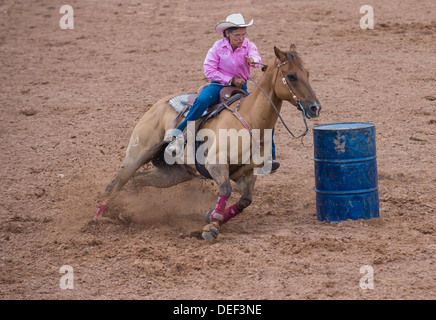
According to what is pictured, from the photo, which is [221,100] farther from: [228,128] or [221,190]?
[221,190]

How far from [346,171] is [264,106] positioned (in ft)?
3.56

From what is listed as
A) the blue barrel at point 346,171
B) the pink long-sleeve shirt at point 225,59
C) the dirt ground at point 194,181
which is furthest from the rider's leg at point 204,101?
the dirt ground at point 194,181

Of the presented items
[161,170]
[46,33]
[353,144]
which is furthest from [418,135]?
[46,33]

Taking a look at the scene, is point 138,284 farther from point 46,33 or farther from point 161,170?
point 46,33

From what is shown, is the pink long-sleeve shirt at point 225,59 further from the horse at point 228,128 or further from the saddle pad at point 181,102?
the saddle pad at point 181,102

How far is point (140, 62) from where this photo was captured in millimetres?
13789

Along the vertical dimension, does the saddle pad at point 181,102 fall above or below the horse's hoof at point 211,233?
above

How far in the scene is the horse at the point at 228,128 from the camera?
658 centimetres

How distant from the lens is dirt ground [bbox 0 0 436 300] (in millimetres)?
5891

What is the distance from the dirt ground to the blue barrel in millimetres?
174

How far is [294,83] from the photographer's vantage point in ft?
21.5

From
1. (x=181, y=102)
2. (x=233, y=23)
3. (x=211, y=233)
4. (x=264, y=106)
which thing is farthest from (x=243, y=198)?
(x=233, y=23)

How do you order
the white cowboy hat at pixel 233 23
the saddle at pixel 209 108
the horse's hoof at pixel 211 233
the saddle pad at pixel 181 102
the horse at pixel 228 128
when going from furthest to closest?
the saddle pad at pixel 181 102
the saddle at pixel 209 108
the white cowboy hat at pixel 233 23
the horse's hoof at pixel 211 233
the horse at pixel 228 128

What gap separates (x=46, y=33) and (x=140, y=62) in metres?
3.26
